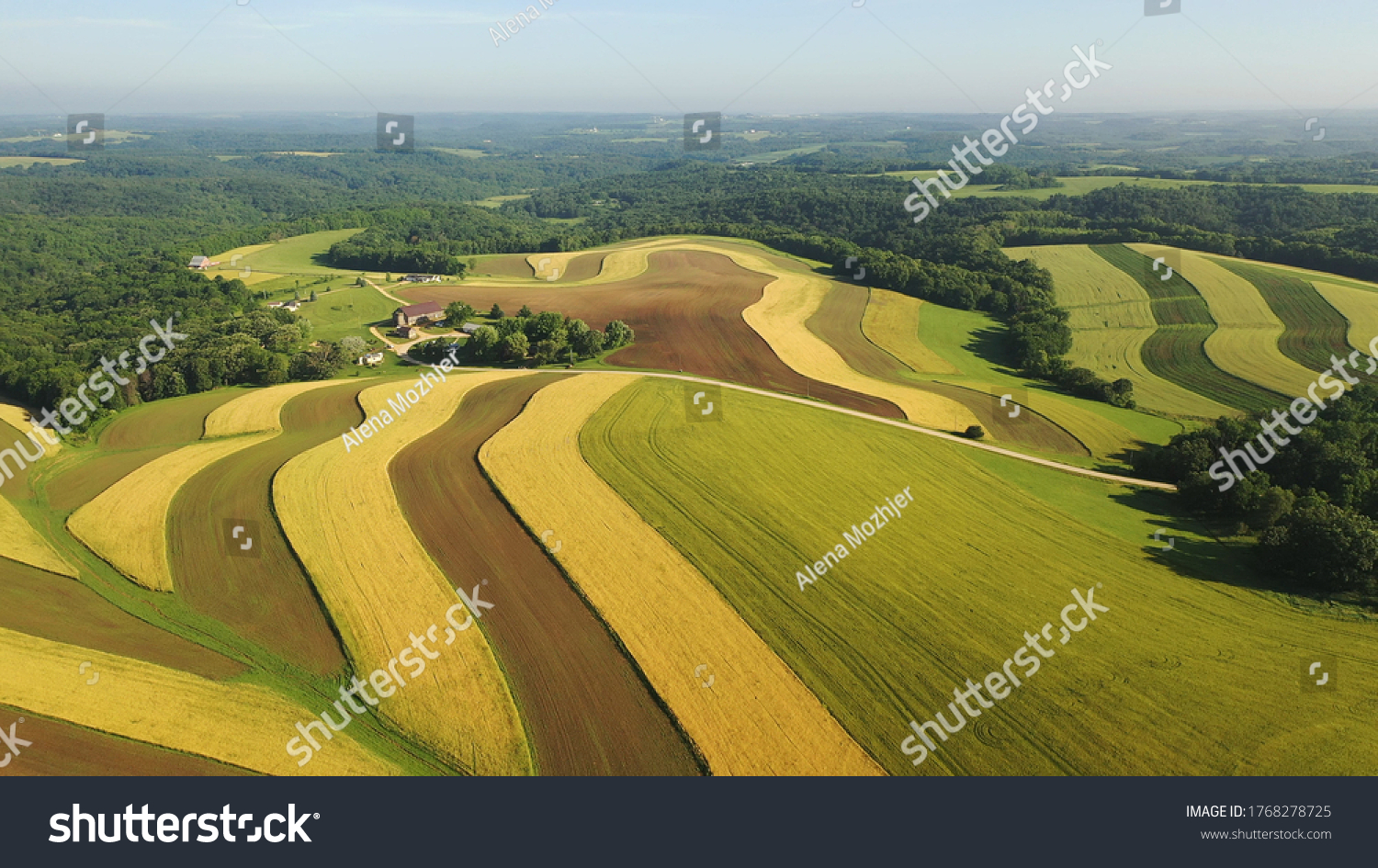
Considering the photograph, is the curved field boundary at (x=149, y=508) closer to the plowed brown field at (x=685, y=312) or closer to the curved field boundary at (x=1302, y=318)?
the plowed brown field at (x=685, y=312)

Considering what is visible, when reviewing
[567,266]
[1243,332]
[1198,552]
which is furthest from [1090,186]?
[1198,552]

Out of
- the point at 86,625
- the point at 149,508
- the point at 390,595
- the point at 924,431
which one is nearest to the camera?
the point at 86,625

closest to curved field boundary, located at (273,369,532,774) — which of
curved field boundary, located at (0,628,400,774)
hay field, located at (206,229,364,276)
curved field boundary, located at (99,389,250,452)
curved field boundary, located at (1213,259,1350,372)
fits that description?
curved field boundary, located at (0,628,400,774)

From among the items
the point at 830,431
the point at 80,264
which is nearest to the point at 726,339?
the point at 830,431

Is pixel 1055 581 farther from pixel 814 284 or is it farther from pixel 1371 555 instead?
pixel 814 284

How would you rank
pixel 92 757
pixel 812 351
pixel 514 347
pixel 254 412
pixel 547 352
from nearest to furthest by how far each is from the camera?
pixel 92 757, pixel 254 412, pixel 547 352, pixel 514 347, pixel 812 351

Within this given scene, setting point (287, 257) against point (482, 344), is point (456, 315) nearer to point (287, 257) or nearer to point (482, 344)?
point (482, 344)

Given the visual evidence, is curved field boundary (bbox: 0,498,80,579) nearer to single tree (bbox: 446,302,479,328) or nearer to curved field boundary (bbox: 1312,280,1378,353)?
single tree (bbox: 446,302,479,328)
